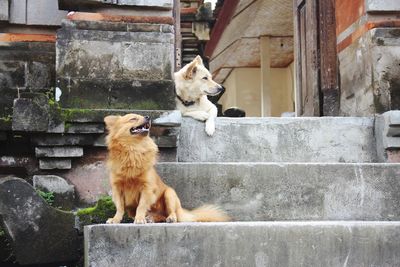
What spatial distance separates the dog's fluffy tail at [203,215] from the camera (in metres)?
3.88

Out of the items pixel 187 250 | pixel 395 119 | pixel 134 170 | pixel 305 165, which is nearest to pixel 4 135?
pixel 134 170

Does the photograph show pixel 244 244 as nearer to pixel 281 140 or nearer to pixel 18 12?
pixel 281 140

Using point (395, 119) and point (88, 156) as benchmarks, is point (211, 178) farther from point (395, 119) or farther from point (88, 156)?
point (395, 119)

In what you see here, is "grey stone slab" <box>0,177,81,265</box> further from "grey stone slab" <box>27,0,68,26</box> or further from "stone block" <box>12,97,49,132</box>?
"grey stone slab" <box>27,0,68,26</box>

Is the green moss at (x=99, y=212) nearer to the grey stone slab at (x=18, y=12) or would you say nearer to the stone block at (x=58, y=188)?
the stone block at (x=58, y=188)

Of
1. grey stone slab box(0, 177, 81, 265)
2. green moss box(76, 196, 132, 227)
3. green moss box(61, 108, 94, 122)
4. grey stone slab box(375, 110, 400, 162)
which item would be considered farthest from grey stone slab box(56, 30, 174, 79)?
grey stone slab box(375, 110, 400, 162)

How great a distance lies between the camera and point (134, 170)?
3844mm

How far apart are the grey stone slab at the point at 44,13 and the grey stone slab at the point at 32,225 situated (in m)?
2.02

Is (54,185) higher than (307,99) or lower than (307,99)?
lower

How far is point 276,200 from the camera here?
4367 millimetres

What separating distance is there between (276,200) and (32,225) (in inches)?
71.3

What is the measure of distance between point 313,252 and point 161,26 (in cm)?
253

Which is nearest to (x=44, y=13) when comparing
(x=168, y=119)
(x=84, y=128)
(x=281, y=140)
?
(x=84, y=128)

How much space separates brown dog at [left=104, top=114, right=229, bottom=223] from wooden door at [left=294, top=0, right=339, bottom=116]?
3.00 meters
